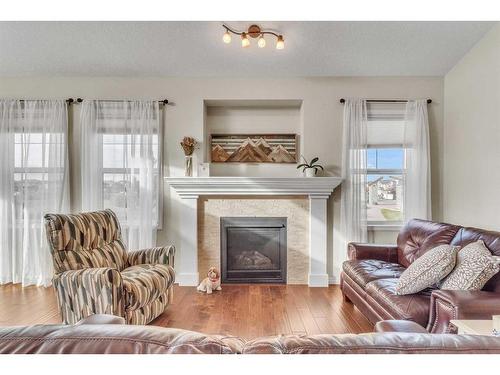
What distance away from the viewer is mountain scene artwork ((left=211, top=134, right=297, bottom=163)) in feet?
14.1

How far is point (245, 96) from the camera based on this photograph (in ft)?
13.4

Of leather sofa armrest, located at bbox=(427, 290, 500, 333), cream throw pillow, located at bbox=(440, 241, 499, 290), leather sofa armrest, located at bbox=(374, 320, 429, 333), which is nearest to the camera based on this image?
leather sofa armrest, located at bbox=(374, 320, 429, 333)

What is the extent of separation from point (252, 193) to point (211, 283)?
1.17 m

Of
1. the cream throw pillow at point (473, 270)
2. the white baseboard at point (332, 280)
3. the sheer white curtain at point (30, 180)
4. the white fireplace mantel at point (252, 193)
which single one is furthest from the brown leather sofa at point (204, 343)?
the sheer white curtain at point (30, 180)

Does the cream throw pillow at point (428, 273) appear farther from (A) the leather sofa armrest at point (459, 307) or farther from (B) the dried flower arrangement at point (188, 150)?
(B) the dried flower arrangement at point (188, 150)

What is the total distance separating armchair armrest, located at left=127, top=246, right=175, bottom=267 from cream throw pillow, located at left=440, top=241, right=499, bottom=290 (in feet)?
7.53

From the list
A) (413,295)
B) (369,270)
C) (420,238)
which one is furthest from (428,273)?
(420,238)

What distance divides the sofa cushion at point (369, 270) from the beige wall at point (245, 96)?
865 millimetres

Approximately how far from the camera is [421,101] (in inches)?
158

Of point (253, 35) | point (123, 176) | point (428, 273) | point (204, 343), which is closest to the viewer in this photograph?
point (204, 343)

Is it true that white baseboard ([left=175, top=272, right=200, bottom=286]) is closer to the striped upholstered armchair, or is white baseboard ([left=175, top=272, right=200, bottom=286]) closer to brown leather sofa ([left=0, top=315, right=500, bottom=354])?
the striped upholstered armchair

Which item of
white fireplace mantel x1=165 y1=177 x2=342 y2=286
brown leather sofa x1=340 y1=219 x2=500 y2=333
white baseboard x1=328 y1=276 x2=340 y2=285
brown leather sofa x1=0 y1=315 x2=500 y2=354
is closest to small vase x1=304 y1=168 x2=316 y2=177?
white fireplace mantel x1=165 y1=177 x2=342 y2=286

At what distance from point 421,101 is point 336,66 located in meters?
1.16

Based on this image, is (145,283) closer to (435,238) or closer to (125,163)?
(125,163)
